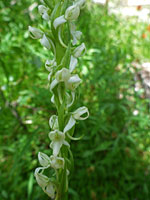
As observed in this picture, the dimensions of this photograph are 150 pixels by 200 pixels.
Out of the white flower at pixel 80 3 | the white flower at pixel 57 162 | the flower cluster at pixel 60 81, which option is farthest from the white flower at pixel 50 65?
the white flower at pixel 57 162

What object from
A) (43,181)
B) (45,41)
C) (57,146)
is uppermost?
(45,41)

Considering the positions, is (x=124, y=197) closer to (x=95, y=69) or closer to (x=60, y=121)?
(x=95, y=69)

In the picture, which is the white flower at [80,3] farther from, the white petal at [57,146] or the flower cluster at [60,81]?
the white petal at [57,146]

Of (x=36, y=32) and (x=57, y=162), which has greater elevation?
(x=36, y=32)

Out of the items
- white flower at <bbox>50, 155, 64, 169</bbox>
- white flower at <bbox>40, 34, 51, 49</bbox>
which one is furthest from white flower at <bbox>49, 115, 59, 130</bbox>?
white flower at <bbox>40, 34, 51, 49</bbox>

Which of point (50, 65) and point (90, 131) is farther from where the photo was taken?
point (90, 131)

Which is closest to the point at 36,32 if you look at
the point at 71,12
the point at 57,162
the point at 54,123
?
the point at 71,12

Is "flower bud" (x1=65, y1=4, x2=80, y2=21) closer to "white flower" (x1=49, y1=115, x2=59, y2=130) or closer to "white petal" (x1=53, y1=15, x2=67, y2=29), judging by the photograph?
"white petal" (x1=53, y1=15, x2=67, y2=29)

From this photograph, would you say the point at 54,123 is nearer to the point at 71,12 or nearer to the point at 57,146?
the point at 57,146
